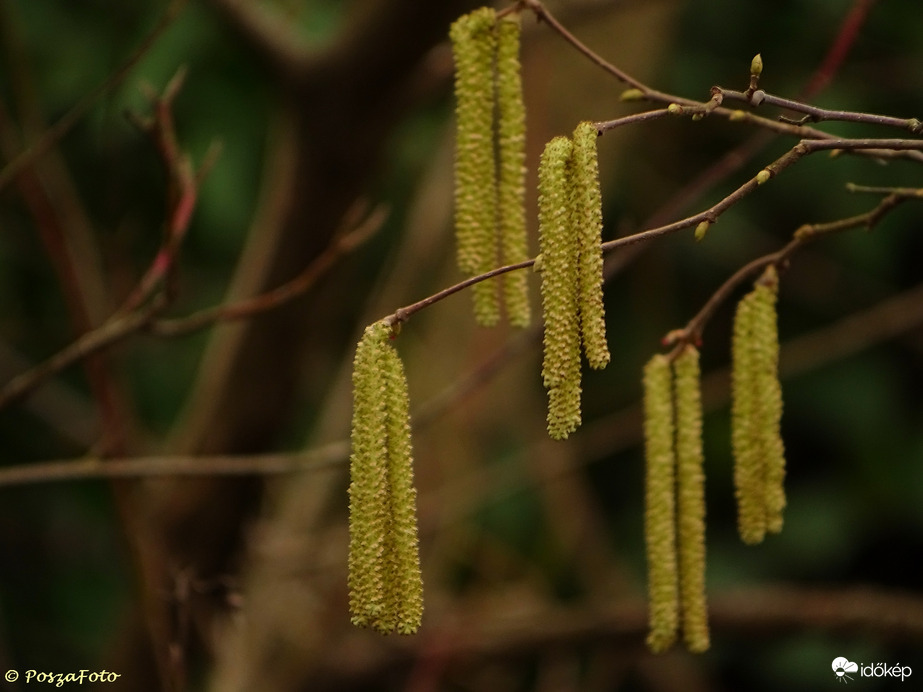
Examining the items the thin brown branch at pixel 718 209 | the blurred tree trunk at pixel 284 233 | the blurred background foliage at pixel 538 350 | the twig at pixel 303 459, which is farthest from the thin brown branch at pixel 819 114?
the blurred background foliage at pixel 538 350

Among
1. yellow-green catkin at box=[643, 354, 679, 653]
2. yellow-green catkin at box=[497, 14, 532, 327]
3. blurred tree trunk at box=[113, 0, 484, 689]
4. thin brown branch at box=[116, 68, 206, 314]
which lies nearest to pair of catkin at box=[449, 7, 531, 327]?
yellow-green catkin at box=[497, 14, 532, 327]

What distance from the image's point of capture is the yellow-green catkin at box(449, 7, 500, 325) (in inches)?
29.5

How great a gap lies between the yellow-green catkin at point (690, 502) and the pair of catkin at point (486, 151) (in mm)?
150

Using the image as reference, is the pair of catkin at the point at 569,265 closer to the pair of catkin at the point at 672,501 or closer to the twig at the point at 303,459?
the pair of catkin at the point at 672,501

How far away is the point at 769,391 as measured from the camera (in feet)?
2.80

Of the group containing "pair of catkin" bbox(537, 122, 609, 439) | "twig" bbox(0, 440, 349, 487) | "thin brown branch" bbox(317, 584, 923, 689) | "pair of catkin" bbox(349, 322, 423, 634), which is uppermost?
"thin brown branch" bbox(317, 584, 923, 689)

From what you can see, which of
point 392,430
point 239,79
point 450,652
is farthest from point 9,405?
point 239,79

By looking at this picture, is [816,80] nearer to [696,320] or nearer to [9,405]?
[696,320]

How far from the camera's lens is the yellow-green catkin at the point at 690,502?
861 mm

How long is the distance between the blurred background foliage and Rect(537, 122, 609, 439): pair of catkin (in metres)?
1.26

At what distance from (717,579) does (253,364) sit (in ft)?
3.95

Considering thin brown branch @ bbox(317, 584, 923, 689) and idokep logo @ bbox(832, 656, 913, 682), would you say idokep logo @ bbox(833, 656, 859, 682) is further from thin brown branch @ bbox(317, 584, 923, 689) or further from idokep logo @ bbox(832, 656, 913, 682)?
thin brown branch @ bbox(317, 584, 923, 689)

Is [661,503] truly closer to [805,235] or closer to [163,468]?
[805,235]

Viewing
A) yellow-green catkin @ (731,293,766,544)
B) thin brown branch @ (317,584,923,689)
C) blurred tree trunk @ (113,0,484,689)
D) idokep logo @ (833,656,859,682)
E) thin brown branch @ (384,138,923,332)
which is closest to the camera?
thin brown branch @ (384,138,923,332)
